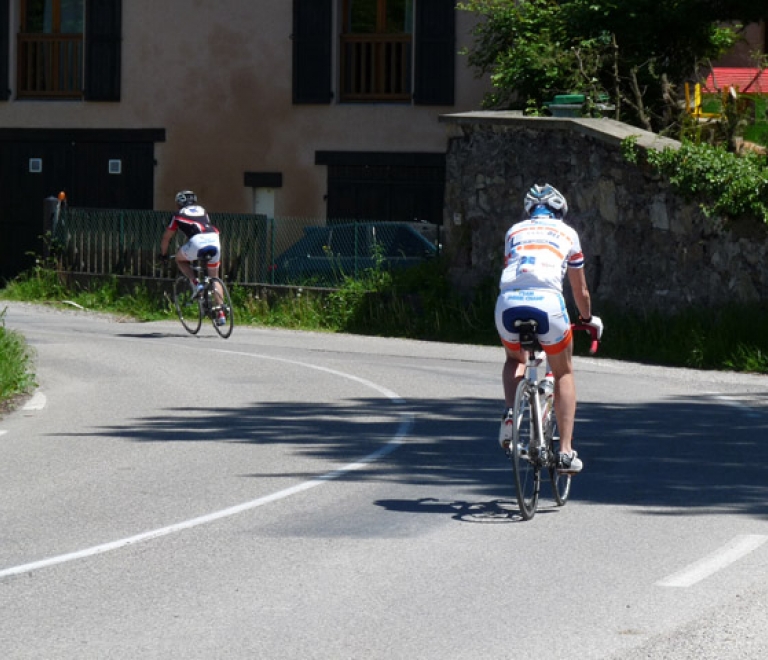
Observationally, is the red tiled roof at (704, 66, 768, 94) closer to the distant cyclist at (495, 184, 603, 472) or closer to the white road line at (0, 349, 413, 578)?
the white road line at (0, 349, 413, 578)

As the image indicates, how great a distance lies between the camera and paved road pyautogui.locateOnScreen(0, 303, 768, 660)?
6.27 metres

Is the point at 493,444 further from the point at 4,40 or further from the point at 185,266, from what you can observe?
the point at 4,40

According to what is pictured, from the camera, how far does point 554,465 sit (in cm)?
887

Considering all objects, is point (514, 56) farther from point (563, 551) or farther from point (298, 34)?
point (563, 551)

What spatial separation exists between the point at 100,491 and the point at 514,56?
15722mm

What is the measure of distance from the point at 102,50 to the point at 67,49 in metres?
0.85

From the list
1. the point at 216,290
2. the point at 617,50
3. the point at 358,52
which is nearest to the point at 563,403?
the point at 216,290

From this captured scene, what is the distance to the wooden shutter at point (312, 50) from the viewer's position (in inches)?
1134

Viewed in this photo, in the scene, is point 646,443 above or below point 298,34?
below

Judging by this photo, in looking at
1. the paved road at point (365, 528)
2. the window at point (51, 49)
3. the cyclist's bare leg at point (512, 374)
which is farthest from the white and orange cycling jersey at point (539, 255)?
the window at point (51, 49)

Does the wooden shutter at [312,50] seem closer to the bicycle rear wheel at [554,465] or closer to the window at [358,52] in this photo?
the window at [358,52]

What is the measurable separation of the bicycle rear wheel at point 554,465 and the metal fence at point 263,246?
14.4 m

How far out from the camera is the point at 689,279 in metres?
19.5

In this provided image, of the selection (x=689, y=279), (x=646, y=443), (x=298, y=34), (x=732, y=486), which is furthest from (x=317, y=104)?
(x=732, y=486)
